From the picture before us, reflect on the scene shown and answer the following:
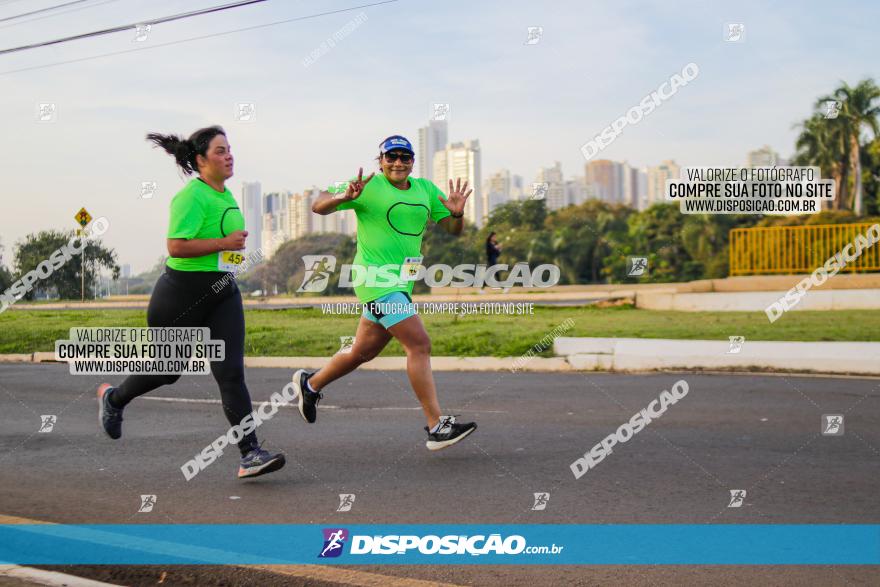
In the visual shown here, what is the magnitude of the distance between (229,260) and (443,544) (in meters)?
2.33

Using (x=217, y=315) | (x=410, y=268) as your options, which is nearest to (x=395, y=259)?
(x=410, y=268)

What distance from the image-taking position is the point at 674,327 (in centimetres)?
1538

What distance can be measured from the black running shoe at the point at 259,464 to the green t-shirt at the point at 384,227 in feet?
4.15

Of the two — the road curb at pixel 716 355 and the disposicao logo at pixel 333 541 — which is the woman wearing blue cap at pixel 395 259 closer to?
the disposicao logo at pixel 333 541

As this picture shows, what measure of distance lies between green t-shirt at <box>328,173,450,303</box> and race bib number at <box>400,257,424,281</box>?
2 centimetres

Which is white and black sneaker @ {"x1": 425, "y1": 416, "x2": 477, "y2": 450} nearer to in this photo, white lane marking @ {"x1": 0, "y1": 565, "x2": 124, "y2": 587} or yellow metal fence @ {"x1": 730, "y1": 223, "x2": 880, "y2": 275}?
white lane marking @ {"x1": 0, "y1": 565, "x2": 124, "y2": 587}

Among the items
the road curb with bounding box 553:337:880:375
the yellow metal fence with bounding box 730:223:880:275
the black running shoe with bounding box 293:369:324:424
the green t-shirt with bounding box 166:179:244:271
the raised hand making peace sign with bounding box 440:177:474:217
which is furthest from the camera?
the yellow metal fence with bounding box 730:223:880:275

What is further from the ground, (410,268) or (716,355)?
(410,268)

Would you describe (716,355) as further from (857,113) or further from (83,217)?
(857,113)

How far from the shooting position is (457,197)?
21.2ft

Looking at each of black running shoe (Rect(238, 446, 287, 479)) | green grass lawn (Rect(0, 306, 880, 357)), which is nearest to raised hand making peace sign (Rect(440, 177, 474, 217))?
black running shoe (Rect(238, 446, 287, 479))

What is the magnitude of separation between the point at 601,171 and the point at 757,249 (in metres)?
139

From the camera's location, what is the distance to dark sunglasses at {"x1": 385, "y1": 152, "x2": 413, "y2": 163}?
6156mm

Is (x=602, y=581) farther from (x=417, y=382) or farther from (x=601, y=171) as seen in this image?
(x=601, y=171)
